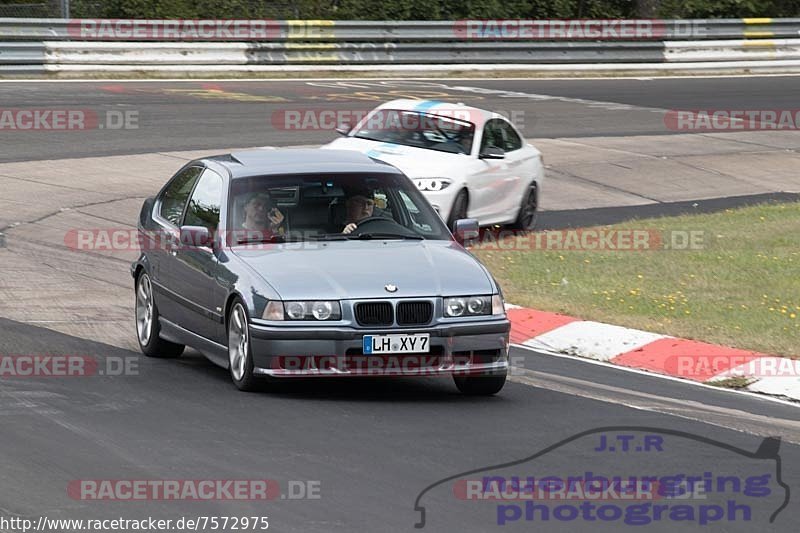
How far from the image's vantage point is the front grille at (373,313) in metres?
9.26

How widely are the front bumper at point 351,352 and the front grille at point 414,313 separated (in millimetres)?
62

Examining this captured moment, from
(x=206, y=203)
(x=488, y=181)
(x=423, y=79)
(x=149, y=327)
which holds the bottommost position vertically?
(x=423, y=79)

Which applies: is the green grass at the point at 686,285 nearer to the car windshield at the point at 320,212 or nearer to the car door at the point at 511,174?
the car door at the point at 511,174

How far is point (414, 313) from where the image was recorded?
9.34 metres

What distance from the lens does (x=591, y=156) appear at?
80.9 feet

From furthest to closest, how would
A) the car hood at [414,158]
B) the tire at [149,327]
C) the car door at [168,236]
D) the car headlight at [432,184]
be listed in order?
the car hood at [414,158]
the car headlight at [432,184]
the tire at [149,327]
the car door at [168,236]

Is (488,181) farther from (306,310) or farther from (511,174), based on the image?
(306,310)

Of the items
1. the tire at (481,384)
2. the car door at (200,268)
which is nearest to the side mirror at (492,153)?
the car door at (200,268)

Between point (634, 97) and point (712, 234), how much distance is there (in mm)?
15693

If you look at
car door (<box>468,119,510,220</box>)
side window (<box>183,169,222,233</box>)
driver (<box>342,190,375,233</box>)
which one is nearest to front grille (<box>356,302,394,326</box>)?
driver (<box>342,190,375,233</box>)

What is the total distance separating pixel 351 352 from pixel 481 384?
1.00 m

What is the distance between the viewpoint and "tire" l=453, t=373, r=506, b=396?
31.9 ft

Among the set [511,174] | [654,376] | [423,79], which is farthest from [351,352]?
[423,79]

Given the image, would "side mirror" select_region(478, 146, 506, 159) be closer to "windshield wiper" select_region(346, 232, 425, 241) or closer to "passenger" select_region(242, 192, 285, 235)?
"windshield wiper" select_region(346, 232, 425, 241)
